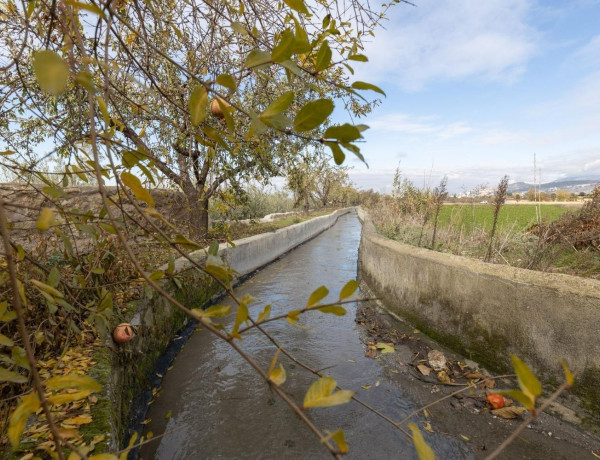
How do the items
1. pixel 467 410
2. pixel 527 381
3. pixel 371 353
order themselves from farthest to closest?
pixel 371 353
pixel 467 410
pixel 527 381

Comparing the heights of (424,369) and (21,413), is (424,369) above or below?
below

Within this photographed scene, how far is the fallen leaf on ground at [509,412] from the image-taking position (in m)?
2.49

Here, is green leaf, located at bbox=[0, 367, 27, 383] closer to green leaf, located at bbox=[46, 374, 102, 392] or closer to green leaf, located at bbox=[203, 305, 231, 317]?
green leaf, located at bbox=[46, 374, 102, 392]

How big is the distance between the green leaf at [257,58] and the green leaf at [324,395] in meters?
0.63

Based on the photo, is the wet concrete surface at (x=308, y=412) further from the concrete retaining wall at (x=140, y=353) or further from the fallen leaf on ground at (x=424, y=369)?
the concrete retaining wall at (x=140, y=353)

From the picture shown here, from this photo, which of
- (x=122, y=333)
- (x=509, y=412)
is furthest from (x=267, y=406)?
(x=509, y=412)

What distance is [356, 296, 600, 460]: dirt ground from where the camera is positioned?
7.15ft

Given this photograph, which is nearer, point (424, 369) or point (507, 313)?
point (507, 313)

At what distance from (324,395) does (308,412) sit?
97.4 inches

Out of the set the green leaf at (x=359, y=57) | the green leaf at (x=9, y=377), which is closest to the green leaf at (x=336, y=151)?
the green leaf at (x=359, y=57)

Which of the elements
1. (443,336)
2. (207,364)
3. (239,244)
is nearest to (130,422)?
(207,364)

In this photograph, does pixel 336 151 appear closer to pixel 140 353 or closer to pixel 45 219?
pixel 45 219

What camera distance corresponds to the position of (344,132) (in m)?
0.64

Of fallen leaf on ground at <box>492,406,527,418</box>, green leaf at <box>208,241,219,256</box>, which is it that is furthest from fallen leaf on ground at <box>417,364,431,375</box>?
green leaf at <box>208,241,219,256</box>
